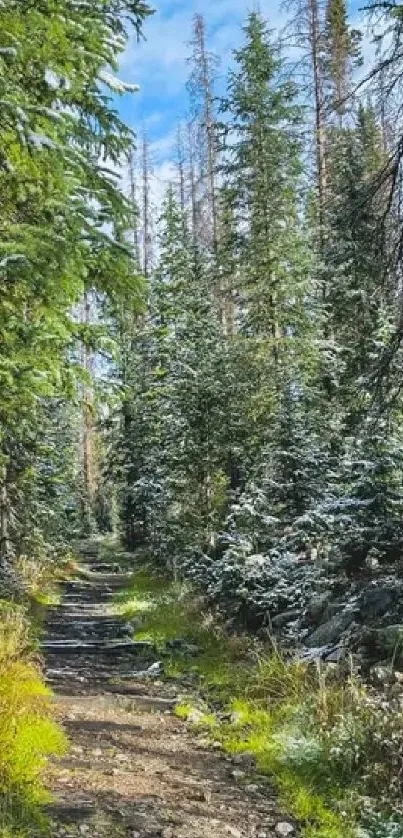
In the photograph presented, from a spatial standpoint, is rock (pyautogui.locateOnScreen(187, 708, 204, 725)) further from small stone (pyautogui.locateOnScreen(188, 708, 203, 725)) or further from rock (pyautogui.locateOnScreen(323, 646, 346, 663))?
rock (pyautogui.locateOnScreen(323, 646, 346, 663))

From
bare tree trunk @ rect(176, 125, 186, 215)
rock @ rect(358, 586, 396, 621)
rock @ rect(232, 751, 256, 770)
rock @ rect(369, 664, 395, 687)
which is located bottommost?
rock @ rect(232, 751, 256, 770)

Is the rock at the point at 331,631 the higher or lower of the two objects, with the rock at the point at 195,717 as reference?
higher

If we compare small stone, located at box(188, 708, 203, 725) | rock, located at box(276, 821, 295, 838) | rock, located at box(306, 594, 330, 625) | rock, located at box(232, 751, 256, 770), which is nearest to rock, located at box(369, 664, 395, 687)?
rock, located at box(232, 751, 256, 770)

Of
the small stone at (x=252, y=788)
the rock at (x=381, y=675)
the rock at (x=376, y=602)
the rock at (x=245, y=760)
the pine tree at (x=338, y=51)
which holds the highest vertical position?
the pine tree at (x=338, y=51)

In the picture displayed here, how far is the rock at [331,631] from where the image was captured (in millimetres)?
8930

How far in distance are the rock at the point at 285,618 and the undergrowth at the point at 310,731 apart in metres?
0.51

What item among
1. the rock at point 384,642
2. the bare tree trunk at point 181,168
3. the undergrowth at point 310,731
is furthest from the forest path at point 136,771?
the bare tree trunk at point 181,168

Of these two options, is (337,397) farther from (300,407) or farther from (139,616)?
(139,616)

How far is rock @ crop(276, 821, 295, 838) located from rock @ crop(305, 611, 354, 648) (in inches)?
150

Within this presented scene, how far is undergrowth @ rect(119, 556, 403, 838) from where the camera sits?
16.8ft

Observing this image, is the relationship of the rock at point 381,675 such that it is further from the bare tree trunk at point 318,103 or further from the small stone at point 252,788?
the bare tree trunk at point 318,103

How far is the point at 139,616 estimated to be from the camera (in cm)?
1495

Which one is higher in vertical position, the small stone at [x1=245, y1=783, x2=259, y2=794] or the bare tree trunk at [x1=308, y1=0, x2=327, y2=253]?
the bare tree trunk at [x1=308, y1=0, x2=327, y2=253]

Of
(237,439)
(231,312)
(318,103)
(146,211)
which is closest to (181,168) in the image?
(146,211)
